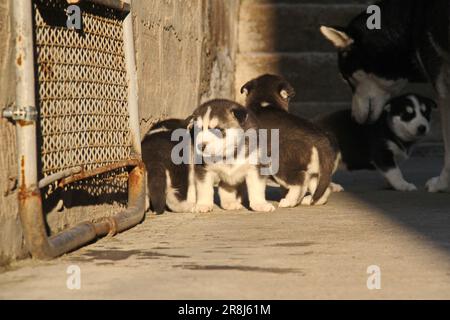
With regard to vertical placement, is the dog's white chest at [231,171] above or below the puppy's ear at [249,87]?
below

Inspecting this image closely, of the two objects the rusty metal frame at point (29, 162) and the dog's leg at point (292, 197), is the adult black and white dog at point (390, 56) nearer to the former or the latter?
the dog's leg at point (292, 197)

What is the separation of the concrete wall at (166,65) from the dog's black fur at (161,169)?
29 cm

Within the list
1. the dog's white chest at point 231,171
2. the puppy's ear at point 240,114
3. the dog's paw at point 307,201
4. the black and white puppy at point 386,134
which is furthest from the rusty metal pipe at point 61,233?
the black and white puppy at point 386,134

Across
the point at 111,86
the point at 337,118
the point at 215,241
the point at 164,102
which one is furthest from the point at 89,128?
the point at 337,118

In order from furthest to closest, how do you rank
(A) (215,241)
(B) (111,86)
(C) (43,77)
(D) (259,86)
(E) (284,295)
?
(D) (259,86)
(B) (111,86)
(A) (215,241)
(C) (43,77)
(E) (284,295)

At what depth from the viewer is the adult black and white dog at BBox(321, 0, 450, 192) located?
8070mm

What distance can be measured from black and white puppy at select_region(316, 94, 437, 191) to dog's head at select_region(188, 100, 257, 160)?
2.06 m

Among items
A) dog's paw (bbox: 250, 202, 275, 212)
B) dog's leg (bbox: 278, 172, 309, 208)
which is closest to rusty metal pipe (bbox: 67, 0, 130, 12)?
dog's paw (bbox: 250, 202, 275, 212)

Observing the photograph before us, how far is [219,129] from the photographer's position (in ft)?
A: 21.2

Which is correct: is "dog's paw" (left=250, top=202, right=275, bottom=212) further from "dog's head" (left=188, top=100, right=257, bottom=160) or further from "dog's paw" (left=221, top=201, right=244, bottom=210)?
"dog's head" (left=188, top=100, right=257, bottom=160)

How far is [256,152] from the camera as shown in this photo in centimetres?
663

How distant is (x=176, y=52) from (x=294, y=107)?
142 inches

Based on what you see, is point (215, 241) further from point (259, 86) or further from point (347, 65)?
point (347, 65)

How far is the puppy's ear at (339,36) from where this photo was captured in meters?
8.74
